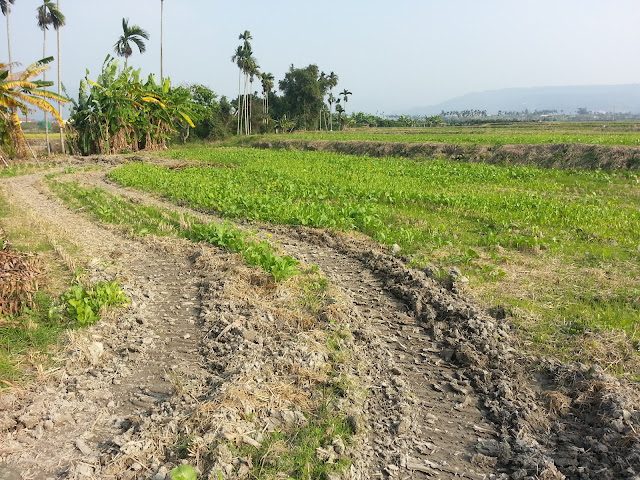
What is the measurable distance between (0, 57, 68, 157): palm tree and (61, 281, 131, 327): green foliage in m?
23.2

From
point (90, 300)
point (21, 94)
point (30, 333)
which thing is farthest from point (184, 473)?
point (21, 94)

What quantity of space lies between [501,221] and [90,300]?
28.0 ft

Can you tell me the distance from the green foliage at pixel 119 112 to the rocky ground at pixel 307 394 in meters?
29.8

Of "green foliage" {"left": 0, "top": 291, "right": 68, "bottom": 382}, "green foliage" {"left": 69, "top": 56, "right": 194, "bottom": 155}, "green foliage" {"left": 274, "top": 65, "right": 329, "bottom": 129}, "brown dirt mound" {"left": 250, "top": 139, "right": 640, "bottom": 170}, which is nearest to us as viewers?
"green foliage" {"left": 0, "top": 291, "right": 68, "bottom": 382}

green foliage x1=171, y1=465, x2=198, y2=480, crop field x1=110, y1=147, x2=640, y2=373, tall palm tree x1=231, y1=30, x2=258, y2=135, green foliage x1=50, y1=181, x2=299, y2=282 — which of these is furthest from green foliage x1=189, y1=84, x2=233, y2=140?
green foliage x1=171, y1=465, x2=198, y2=480

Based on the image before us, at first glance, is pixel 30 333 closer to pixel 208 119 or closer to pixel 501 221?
pixel 501 221

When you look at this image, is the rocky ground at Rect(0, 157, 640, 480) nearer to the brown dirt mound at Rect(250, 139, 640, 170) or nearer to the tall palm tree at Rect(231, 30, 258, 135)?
the brown dirt mound at Rect(250, 139, 640, 170)

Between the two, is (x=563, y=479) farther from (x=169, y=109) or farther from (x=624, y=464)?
(x=169, y=109)

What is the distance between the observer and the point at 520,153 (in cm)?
2314

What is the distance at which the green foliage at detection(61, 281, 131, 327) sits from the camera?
18.0ft

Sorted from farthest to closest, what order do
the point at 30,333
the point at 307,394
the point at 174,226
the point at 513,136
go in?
the point at 513,136 < the point at 174,226 < the point at 30,333 < the point at 307,394

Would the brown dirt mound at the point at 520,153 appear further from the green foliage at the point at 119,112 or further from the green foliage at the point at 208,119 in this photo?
the green foliage at the point at 208,119

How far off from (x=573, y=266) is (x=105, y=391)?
7072 millimetres

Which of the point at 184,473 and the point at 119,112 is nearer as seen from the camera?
the point at 184,473
